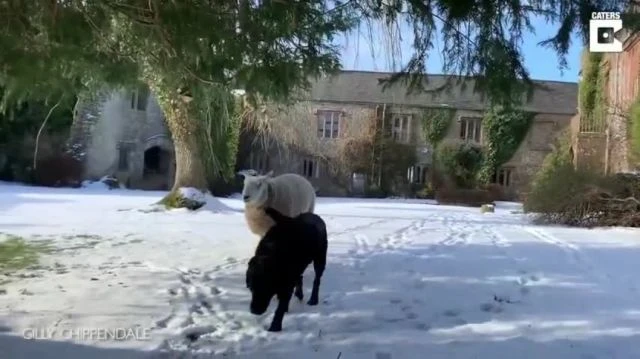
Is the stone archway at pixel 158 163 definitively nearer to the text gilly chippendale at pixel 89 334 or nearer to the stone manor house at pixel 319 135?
the stone manor house at pixel 319 135

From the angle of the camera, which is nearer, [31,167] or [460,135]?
[31,167]

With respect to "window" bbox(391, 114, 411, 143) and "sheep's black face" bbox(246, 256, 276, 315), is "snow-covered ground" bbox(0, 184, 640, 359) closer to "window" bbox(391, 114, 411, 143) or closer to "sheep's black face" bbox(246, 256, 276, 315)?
"sheep's black face" bbox(246, 256, 276, 315)

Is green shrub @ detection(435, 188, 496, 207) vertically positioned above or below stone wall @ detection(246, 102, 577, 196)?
below

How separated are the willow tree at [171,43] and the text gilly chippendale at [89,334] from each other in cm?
208

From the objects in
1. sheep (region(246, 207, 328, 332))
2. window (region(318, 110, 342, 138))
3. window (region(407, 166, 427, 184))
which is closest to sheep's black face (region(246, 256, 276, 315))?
sheep (region(246, 207, 328, 332))

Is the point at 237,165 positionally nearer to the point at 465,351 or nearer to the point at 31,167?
the point at 31,167

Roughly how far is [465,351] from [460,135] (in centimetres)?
3832

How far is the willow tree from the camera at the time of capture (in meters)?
5.45

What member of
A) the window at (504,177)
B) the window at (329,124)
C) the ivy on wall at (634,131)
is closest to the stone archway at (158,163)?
the window at (329,124)

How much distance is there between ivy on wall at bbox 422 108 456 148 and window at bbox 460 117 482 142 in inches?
34.9

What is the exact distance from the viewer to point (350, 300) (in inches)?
284

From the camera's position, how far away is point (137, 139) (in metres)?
38.4

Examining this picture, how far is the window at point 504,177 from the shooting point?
41.8 metres

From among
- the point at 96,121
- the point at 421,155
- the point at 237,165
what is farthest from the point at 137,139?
the point at 421,155
